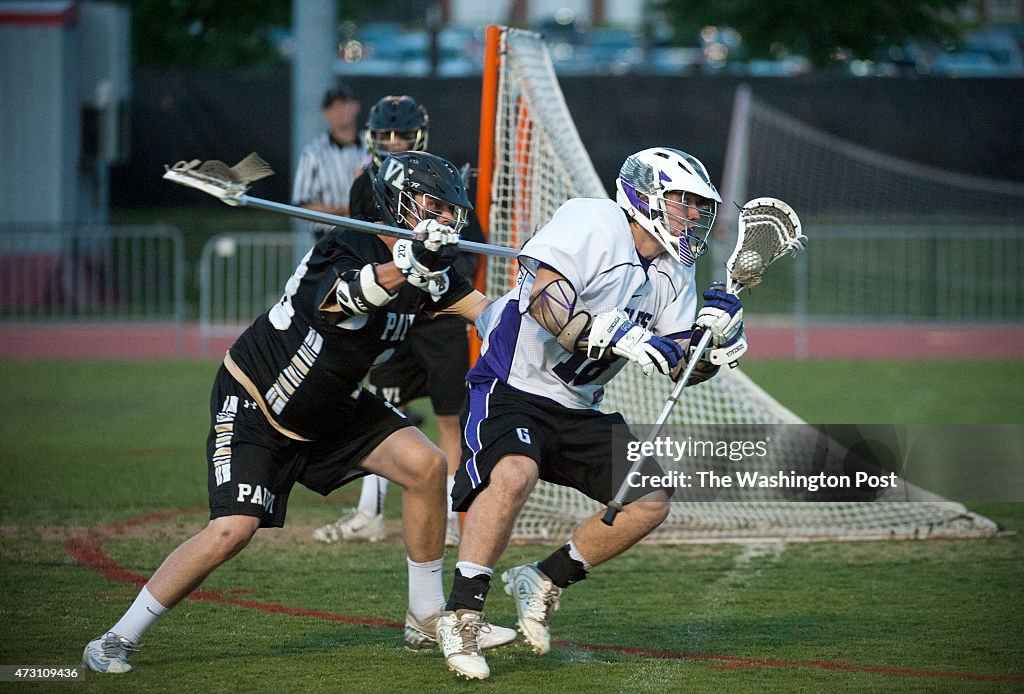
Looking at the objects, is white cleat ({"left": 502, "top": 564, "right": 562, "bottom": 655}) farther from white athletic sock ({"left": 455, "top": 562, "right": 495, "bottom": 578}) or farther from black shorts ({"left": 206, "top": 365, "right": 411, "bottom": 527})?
black shorts ({"left": 206, "top": 365, "right": 411, "bottom": 527})

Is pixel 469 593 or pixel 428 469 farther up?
pixel 428 469

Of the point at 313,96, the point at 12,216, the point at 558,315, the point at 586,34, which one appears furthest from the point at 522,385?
the point at 586,34

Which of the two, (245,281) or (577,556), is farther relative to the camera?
(245,281)

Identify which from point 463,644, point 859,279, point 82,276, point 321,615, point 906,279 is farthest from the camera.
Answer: point 859,279

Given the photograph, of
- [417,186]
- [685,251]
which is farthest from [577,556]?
[417,186]

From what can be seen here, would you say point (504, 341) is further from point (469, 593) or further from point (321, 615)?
point (321, 615)

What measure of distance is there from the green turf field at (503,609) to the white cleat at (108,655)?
0.06m

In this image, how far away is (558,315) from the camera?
464 centimetres

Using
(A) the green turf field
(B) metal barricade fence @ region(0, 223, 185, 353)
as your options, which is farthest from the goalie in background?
(B) metal barricade fence @ region(0, 223, 185, 353)

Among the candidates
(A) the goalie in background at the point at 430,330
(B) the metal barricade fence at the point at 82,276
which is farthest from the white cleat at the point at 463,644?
(B) the metal barricade fence at the point at 82,276

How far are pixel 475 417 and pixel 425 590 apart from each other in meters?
0.68

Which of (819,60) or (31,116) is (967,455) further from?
(819,60)

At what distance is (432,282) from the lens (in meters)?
4.57

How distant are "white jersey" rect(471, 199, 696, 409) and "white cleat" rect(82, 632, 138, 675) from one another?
1.54m
